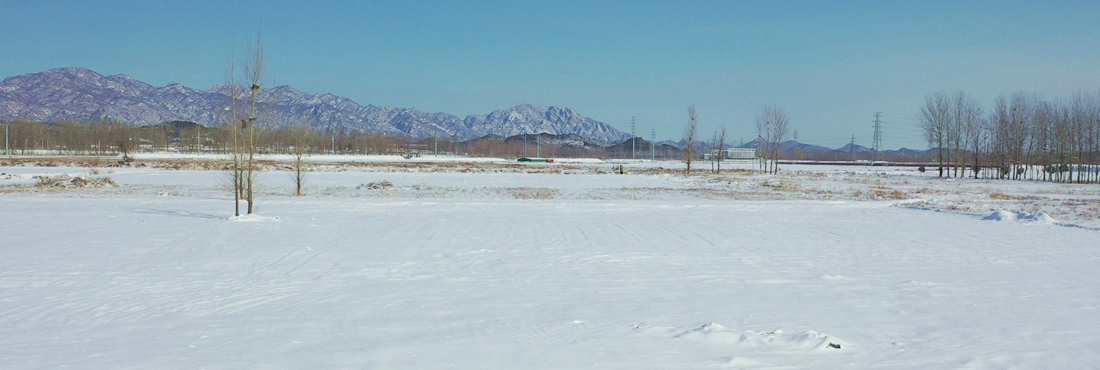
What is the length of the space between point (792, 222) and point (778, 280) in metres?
8.34

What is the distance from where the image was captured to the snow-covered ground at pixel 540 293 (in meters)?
4.98

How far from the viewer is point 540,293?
7.45m

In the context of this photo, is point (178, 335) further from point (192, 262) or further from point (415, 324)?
point (192, 262)

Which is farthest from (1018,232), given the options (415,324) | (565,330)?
(415,324)

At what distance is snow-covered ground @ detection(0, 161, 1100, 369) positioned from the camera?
4984 millimetres

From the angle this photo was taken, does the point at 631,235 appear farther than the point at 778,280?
Yes

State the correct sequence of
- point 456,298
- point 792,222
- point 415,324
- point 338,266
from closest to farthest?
point 415,324 → point 456,298 → point 338,266 → point 792,222

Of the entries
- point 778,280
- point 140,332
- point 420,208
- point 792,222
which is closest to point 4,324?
point 140,332

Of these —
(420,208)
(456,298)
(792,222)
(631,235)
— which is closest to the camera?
(456,298)

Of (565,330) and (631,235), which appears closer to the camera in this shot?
(565,330)

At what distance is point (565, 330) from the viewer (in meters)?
5.74

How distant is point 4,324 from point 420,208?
43.2 feet

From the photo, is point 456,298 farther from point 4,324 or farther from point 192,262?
point 192,262

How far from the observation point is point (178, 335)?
5492mm
